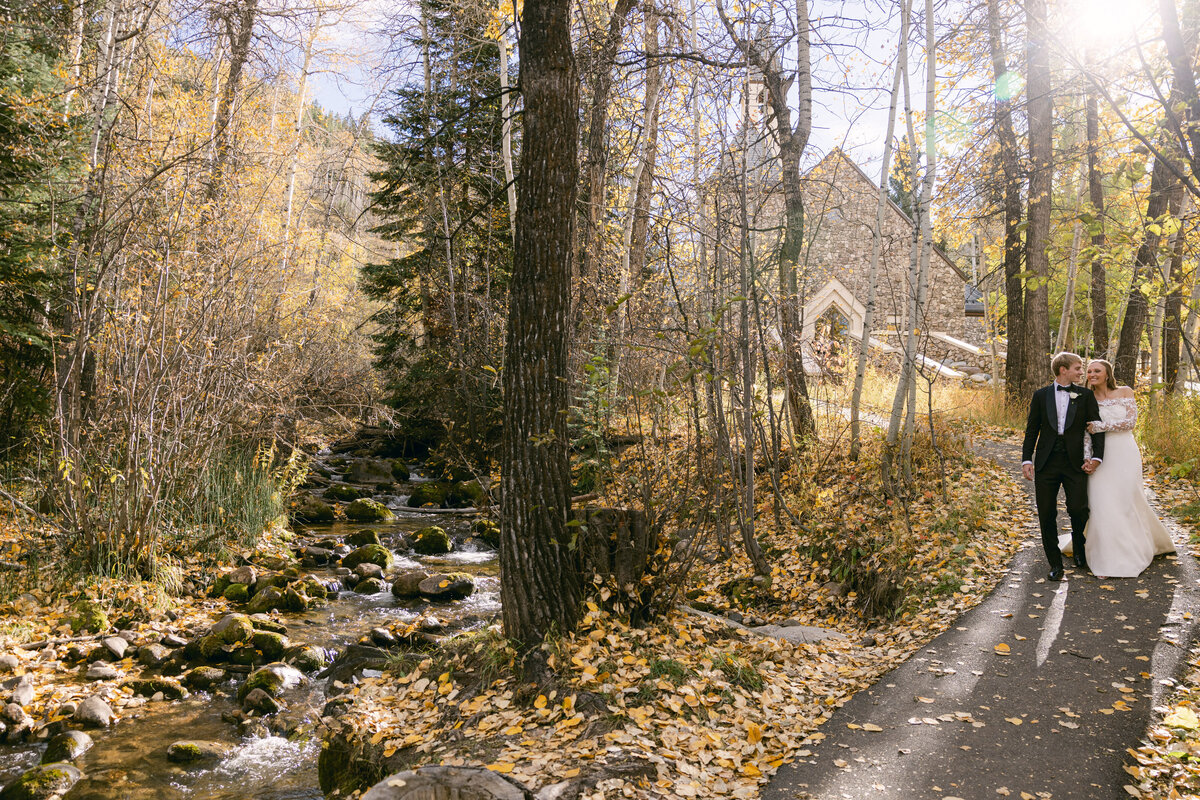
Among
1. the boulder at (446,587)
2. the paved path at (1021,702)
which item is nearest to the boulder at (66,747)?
the boulder at (446,587)

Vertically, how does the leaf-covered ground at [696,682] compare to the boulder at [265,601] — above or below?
above

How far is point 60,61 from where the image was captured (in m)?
10.4

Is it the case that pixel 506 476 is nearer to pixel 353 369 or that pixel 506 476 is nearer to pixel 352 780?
pixel 352 780

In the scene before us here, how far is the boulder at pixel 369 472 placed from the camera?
16.3 meters

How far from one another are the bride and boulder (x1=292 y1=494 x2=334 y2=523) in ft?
38.7

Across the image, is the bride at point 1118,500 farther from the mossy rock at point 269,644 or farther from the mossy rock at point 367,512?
the mossy rock at point 367,512

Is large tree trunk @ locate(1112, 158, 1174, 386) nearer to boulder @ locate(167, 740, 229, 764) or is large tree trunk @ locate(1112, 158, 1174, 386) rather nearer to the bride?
the bride

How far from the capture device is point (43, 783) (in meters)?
5.09

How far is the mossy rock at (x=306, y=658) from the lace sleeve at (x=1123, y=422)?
7.93 meters

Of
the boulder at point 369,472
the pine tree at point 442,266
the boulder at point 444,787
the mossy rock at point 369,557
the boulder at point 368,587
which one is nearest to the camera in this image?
the boulder at point 444,787

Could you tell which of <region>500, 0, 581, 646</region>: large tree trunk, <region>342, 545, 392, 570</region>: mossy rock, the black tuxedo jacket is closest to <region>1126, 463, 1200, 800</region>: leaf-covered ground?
the black tuxedo jacket

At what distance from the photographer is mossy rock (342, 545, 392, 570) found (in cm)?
1069

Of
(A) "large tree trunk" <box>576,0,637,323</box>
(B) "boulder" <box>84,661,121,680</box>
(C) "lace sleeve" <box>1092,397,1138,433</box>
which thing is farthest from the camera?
(A) "large tree trunk" <box>576,0,637,323</box>

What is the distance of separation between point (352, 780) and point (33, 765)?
2.68 meters
